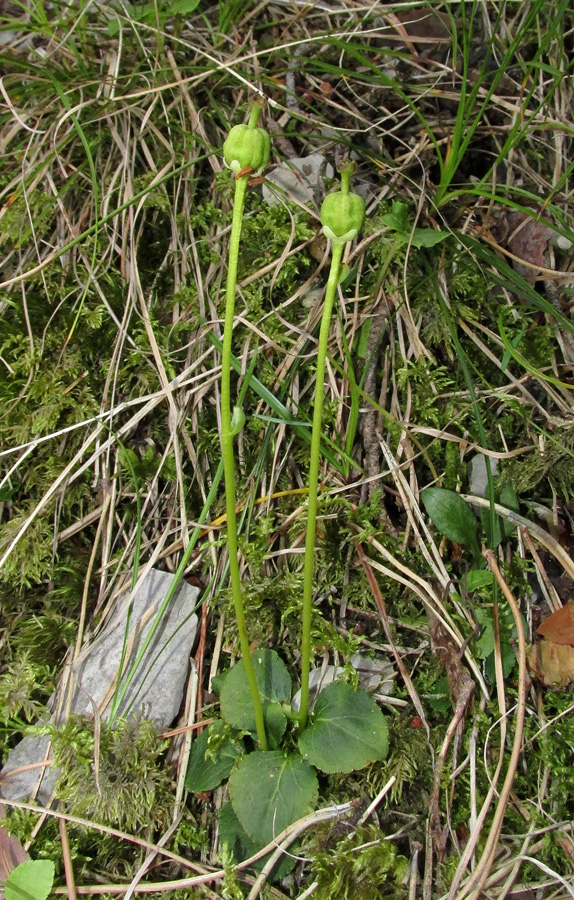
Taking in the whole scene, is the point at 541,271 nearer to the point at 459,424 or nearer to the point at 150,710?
the point at 459,424

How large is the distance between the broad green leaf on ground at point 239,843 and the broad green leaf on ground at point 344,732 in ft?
0.63

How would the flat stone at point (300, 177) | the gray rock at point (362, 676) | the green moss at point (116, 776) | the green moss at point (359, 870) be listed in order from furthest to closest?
the flat stone at point (300, 177), the gray rock at point (362, 676), the green moss at point (116, 776), the green moss at point (359, 870)

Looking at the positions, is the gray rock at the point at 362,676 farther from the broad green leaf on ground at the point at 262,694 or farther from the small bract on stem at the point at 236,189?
the small bract on stem at the point at 236,189

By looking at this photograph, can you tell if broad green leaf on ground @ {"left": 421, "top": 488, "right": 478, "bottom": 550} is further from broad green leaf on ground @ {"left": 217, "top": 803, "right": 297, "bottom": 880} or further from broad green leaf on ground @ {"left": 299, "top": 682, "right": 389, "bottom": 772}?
broad green leaf on ground @ {"left": 217, "top": 803, "right": 297, "bottom": 880}

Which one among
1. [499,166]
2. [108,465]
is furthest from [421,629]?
[499,166]

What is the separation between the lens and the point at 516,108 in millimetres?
1785

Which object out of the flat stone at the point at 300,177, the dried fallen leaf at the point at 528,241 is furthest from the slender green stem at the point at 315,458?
the dried fallen leaf at the point at 528,241

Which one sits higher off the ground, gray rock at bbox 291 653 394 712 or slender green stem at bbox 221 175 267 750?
slender green stem at bbox 221 175 267 750

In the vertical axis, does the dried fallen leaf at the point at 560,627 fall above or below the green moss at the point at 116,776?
below

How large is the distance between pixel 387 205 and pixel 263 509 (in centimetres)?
89

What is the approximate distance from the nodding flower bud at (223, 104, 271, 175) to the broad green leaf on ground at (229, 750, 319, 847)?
1.17 m

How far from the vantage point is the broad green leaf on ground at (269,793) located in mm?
1312

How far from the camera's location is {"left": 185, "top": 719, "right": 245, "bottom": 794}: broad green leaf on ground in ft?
4.54

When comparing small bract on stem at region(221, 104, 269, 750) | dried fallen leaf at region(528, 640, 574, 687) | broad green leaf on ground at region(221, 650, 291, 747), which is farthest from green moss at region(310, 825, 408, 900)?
small bract on stem at region(221, 104, 269, 750)
